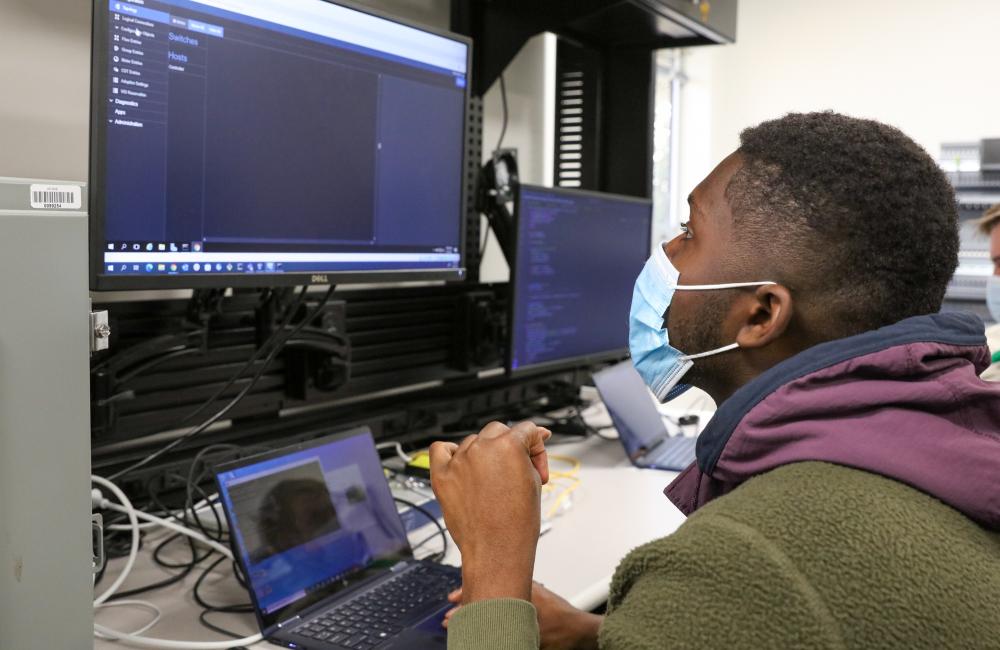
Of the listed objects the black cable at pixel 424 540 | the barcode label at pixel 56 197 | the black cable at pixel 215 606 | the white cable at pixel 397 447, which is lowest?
the black cable at pixel 215 606

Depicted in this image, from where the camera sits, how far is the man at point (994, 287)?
195 centimetres

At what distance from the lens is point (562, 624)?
38.3 inches

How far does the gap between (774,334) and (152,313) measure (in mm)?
857

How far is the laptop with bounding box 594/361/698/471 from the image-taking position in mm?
1688

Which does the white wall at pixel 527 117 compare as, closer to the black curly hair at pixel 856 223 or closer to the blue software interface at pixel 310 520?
the blue software interface at pixel 310 520

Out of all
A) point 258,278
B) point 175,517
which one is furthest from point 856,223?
point 175,517

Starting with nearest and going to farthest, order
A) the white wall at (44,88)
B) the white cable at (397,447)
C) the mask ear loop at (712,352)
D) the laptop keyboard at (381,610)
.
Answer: the mask ear loop at (712,352) → the laptop keyboard at (381,610) → the white wall at (44,88) → the white cable at (397,447)

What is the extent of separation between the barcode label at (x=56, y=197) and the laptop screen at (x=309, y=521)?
1.41 feet

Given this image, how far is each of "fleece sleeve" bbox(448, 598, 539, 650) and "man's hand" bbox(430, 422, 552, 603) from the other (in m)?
0.03

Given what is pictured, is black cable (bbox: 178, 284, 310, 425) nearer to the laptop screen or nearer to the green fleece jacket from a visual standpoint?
the laptop screen

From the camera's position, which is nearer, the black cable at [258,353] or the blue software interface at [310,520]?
the blue software interface at [310,520]

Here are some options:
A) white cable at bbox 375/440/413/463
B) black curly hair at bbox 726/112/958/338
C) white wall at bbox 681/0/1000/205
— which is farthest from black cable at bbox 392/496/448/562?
white wall at bbox 681/0/1000/205

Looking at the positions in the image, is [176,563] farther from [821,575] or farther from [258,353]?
[821,575]

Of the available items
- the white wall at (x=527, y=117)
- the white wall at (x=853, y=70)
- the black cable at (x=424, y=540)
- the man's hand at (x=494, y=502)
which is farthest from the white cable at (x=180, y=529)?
the white wall at (x=853, y=70)
